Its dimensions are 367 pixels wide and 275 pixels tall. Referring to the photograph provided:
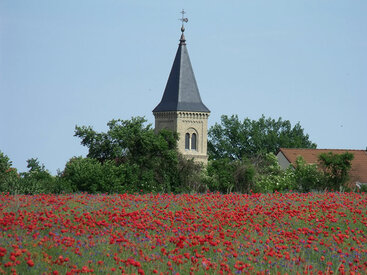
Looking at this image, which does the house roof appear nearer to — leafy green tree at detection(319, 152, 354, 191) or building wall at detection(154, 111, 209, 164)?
leafy green tree at detection(319, 152, 354, 191)

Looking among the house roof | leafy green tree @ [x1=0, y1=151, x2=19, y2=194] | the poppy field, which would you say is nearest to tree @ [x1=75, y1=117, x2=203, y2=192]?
leafy green tree @ [x1=0, y1=151, x2=19, y2=194]

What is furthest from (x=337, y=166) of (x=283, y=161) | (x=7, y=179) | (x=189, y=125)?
(x=189, y=125)

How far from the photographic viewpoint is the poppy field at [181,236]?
37.2 feet

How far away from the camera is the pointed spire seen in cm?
9762

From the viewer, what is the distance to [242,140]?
110m

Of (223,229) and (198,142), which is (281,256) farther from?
(198,142)

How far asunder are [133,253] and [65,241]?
46.5 inches

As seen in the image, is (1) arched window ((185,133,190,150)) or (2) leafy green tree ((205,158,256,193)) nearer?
(2) leafy green tree ((205,158,256,193))

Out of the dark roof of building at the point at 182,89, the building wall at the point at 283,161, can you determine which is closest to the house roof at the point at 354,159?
the building wall at the point at 283,161

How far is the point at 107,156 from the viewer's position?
2795 inches

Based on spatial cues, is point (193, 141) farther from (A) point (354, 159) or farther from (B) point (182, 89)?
(A) point (354, 159)

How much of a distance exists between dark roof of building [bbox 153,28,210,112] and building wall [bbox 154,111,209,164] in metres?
0.87

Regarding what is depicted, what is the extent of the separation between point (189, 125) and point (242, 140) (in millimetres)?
11989

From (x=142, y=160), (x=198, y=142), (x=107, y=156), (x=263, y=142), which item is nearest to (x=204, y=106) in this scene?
(x=198, y=142)
